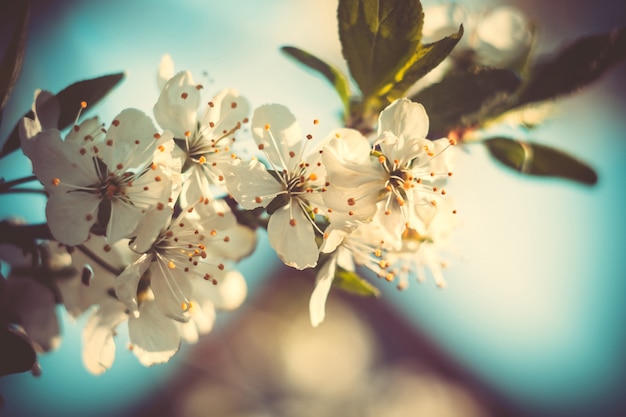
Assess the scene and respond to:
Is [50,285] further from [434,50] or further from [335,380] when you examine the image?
[335,380]

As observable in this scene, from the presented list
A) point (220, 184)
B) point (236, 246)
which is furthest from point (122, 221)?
point (236, 246)

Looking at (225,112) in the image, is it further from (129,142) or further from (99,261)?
(99,261)

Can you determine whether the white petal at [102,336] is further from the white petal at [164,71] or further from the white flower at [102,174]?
the white petal at [164,71]

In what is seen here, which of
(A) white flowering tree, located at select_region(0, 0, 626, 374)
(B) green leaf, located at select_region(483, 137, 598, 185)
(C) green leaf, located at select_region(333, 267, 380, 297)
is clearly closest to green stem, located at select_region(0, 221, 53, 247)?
(A) white flowering tree, located at select_region(0, 0, 626, 374)

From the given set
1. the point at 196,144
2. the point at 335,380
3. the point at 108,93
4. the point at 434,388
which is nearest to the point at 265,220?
→ the point at 196,144

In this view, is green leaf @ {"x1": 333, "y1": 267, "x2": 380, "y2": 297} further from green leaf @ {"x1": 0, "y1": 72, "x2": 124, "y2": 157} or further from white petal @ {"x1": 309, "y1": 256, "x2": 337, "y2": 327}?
green leaf @ {"x1": 0, "y1": 72, "x2": 124, "y2": 157}
